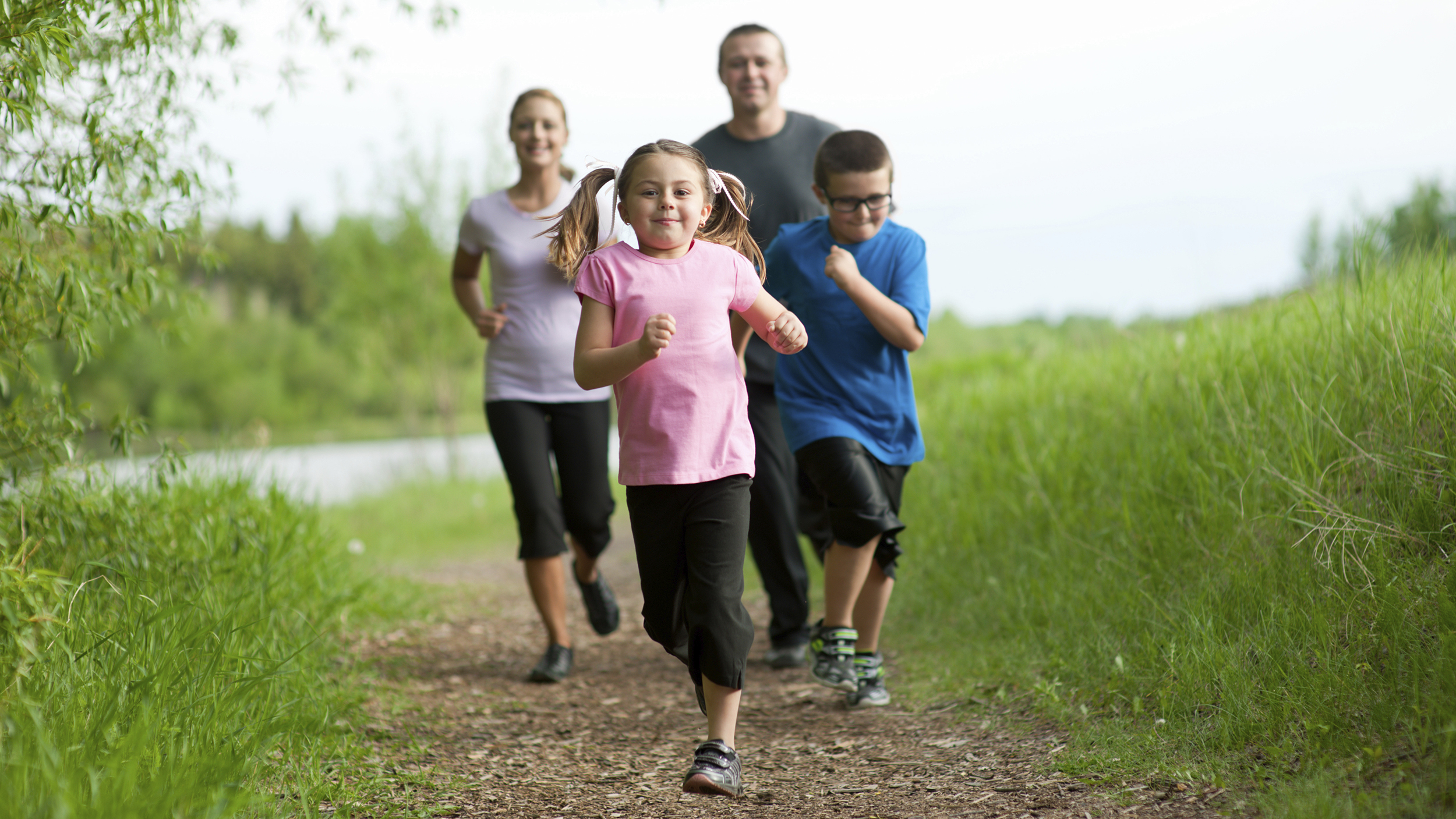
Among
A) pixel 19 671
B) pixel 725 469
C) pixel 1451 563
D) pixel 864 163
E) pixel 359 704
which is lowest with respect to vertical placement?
pixel 359 704

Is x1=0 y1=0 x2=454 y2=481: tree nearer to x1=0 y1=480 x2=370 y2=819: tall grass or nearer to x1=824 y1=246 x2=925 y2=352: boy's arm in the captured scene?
x1=0 y1=480 x2=370 y2=819: tall grass

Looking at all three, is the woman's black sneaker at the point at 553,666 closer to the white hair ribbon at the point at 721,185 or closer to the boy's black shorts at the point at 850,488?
the boy's black shorts at the point at 850,488

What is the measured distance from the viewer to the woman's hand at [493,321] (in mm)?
3959

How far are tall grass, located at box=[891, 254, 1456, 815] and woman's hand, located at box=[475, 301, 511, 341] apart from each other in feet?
7.10

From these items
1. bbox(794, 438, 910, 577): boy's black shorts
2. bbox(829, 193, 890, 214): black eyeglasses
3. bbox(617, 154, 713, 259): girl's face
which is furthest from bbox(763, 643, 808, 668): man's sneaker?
bbox(617, 154, 713, 259): girl's face

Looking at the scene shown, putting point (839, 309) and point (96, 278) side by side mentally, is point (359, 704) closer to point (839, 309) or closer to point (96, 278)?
point (96, 278)

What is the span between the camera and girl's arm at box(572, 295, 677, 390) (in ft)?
7.44

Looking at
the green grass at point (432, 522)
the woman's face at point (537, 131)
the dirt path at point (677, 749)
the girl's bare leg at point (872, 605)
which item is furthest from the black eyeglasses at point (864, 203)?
the green grass at point (432, 522)

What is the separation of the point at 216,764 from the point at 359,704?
128cm

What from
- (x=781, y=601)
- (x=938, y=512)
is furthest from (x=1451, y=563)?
(x=938, y=512)

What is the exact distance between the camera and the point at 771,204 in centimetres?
407

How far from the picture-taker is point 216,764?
7.48ft

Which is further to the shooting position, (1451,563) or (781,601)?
(781,601)

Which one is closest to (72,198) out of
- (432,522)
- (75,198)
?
(75,198)
